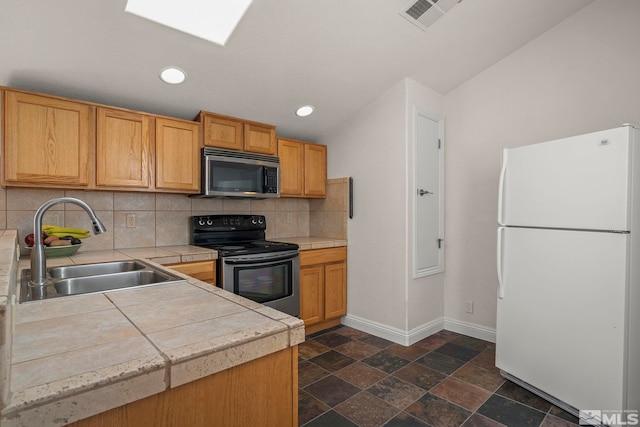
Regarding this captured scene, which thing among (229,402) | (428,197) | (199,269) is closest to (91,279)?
(199,269)

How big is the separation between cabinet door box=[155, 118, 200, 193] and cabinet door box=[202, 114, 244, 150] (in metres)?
0.09

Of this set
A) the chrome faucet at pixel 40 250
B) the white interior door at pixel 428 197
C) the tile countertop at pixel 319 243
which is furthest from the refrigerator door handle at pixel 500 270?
the chrome faucet at pixel 40 250

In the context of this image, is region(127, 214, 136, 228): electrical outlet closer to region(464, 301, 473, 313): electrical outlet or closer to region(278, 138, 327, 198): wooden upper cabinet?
region(278, 138, 327, 198): wooden upper cabinet

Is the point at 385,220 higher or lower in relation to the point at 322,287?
higher

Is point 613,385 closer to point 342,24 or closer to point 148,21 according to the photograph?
point 342,24

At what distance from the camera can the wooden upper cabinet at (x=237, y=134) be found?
9.13ft

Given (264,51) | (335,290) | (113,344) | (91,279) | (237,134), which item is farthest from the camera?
Result: (335,290)

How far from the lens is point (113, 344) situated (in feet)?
2.36

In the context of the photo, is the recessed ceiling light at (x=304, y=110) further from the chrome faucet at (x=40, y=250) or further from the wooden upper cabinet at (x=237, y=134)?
the chrome faucet at (x=40, y=250)

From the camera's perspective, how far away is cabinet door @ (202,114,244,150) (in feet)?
9.10

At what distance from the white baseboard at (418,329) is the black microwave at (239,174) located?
4.96ft

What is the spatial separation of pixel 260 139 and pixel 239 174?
1.40ft

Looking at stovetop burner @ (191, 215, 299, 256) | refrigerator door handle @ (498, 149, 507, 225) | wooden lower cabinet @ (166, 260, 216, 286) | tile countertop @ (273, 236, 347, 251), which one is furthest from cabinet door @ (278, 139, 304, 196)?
refrigerator door handle @ (498, 149, 507, 225)

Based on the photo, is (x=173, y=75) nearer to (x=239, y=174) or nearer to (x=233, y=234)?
(x=239, y=174)
